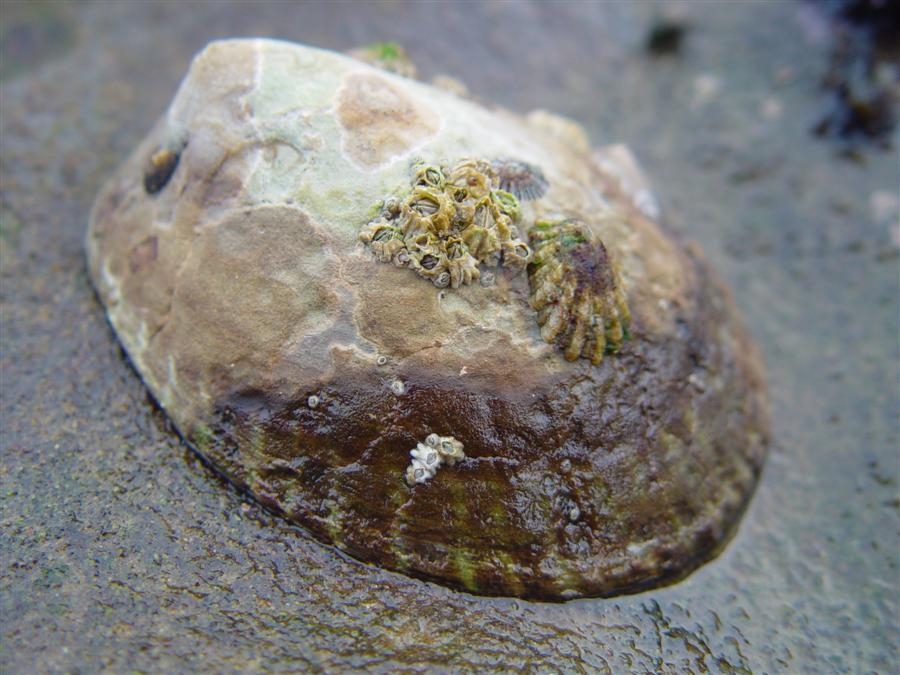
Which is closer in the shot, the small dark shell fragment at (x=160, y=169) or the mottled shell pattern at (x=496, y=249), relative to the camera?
the mottled shell pattern at (x=496, y=249)

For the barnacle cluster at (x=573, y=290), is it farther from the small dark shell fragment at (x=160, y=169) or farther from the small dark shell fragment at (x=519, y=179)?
the small dark shell fragment at (x=160, y=169)

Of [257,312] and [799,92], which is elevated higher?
[799,92]

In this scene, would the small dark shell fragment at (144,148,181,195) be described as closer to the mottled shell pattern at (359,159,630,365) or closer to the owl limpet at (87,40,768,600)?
the owl limpet at (87,40,768,600)

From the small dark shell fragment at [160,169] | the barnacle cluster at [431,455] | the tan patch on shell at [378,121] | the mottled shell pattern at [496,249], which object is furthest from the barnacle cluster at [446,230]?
the small dark shell fragment at [160,169]

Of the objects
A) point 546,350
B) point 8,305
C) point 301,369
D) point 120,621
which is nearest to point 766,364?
point 546,350

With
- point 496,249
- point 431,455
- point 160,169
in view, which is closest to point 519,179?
point 496,249

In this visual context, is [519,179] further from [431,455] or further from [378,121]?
[431,455]

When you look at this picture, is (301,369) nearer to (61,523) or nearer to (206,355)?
(206,355)
